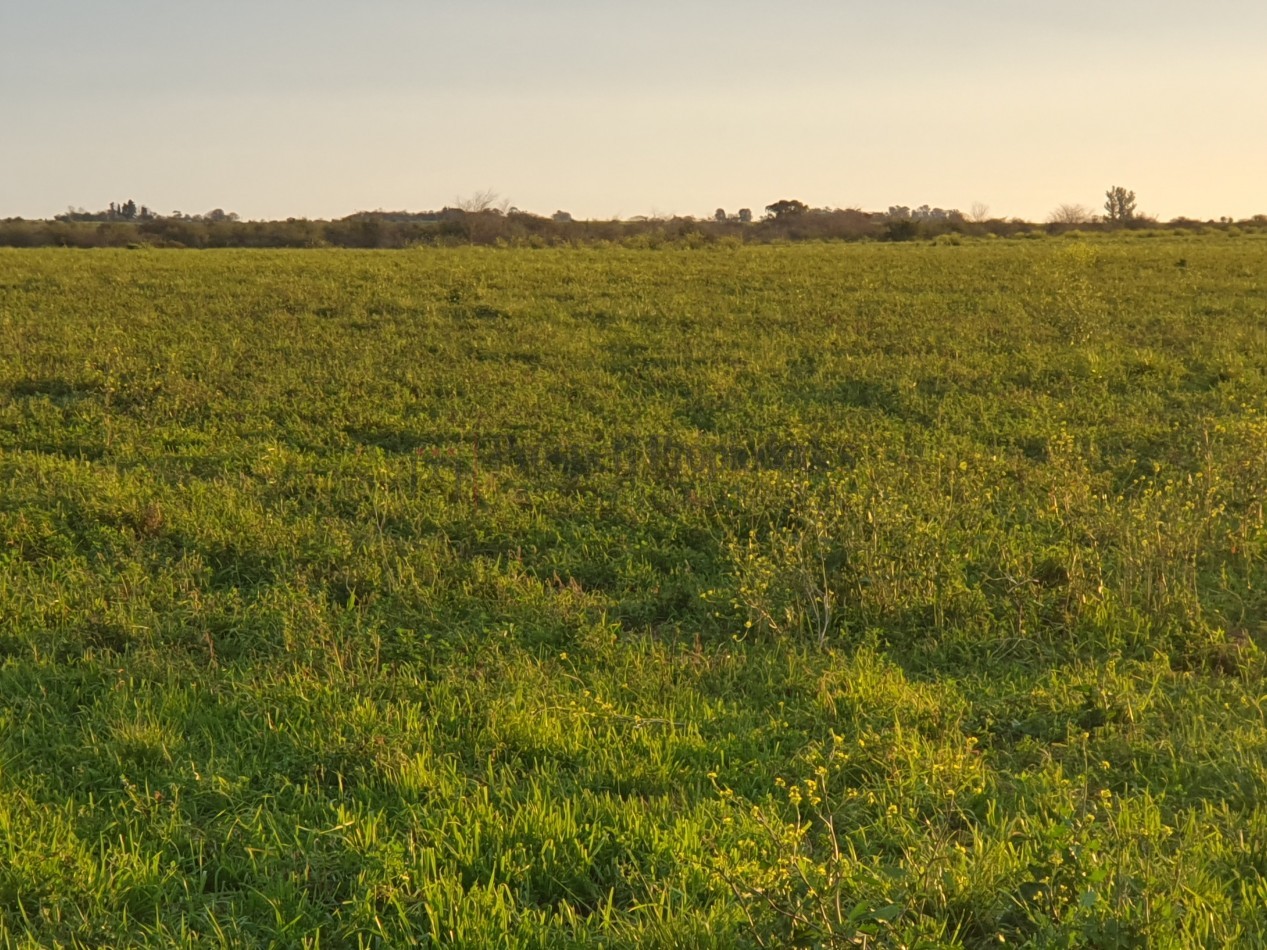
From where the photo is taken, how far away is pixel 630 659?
15.6ft

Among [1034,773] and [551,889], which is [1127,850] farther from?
[551,889]

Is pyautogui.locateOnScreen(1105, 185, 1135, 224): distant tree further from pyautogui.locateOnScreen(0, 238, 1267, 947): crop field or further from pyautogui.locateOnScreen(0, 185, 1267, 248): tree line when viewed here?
pyautogui.locateOnScreen(0, 238, 1267, 947): crop field

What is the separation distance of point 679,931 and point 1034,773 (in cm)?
174

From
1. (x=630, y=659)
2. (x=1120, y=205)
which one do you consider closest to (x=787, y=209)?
(x=1120, y=205)

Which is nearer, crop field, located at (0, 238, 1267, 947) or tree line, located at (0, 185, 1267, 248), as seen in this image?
crop field, located at (0, 238, 1267, 947)

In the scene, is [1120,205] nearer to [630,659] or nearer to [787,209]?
[787,209]

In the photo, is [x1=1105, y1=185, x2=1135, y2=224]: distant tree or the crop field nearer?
the crop field

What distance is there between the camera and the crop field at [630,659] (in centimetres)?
294

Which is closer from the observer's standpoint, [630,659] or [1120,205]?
[630,659]

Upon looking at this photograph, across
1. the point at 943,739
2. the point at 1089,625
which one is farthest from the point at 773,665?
the point at 1089,625

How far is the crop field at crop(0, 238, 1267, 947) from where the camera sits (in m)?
2.94

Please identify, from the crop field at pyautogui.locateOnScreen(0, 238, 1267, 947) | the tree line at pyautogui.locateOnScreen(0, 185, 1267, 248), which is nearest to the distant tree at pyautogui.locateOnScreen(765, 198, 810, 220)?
the tree line at pyautogui.locateOnScreen(0, 185, 1267, 248)

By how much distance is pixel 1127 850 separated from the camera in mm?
2760

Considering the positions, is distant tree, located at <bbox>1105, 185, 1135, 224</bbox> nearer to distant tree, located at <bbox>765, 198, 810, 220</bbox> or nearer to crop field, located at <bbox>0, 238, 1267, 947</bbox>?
distant tree, located at <bbox>765, 198, 810, 220</bbox>
